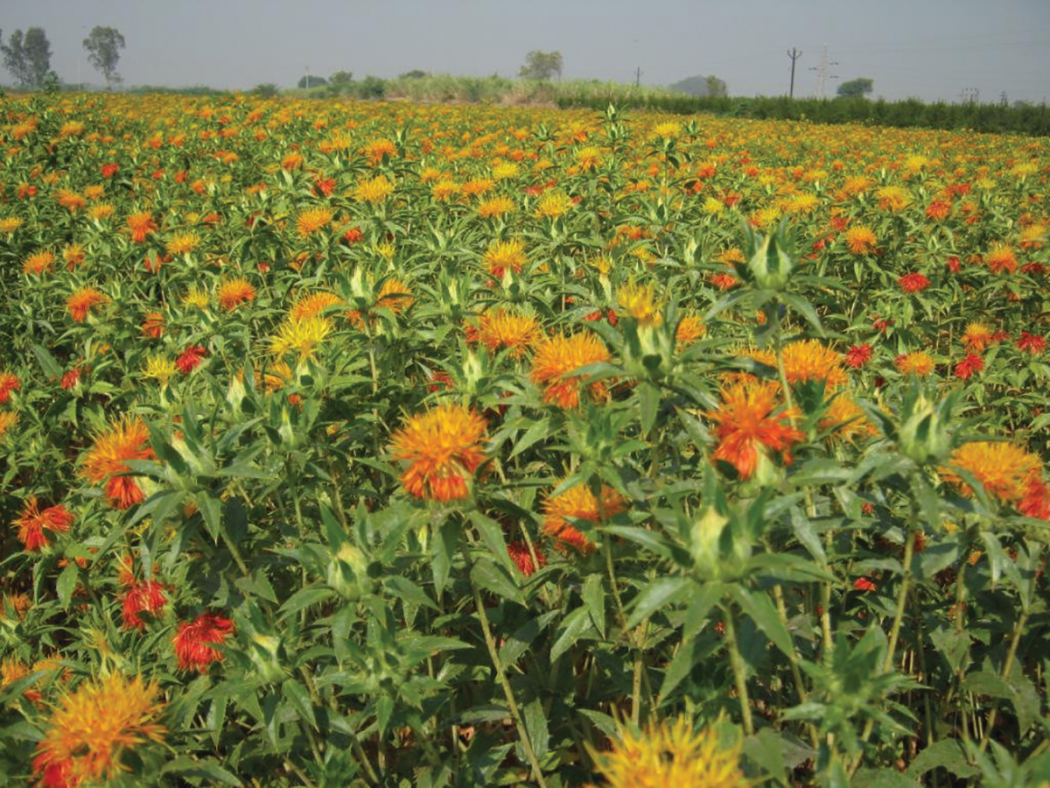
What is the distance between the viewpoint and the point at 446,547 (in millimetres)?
1348

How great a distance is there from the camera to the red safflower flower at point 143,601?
6.34 feet

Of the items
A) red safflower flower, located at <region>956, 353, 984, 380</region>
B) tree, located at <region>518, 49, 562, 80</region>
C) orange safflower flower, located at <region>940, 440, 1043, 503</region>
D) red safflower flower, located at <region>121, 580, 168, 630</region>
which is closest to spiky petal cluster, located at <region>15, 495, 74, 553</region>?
red safflower flower, located at <region>121, 580, 168, 630</region>

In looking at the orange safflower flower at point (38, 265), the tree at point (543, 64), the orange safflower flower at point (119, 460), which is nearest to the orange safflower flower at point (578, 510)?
the orange safflower flower at point (119, 460)

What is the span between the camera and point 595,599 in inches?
55.6

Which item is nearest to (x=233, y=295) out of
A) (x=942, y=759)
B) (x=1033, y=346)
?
(x=942, y=759)

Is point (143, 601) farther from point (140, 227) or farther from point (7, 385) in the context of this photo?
point (140, 227)

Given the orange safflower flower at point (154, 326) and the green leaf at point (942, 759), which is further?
the orange safflower flower at point (154, 326)

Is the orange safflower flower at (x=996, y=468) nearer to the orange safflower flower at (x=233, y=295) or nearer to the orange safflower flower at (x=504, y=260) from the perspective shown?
the orange safflower flower at (x=504, y=260)

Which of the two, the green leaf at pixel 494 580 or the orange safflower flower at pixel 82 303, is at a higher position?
the orange safflower flower at pixel 82 303

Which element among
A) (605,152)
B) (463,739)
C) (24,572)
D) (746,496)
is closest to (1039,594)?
(746,496)

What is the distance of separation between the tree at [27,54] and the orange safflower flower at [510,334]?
145832 millimetres

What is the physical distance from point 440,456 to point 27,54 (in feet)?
540

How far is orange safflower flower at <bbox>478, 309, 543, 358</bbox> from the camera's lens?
6.36 feet

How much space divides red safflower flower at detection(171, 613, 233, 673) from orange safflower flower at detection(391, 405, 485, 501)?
76 centimetres
